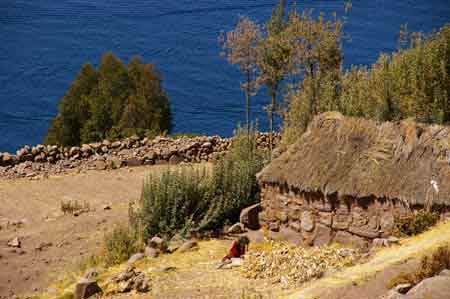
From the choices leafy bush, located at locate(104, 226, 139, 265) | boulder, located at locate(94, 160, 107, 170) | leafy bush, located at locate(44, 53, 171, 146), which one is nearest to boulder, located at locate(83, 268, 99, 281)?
leafy bush, located at locate(104, 226, 139, 265)

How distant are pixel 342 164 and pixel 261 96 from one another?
30515 mm

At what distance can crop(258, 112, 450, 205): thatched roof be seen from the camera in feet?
36.0

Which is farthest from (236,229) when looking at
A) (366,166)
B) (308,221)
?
(366,166)

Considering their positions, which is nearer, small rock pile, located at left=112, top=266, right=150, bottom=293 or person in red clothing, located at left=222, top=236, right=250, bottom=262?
small rock pile, located at left=112, top=266, right=150, bottom=293

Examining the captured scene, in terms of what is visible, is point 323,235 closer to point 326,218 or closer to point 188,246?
point 326,218

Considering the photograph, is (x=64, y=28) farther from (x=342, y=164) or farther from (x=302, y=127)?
(x=342, y=164)

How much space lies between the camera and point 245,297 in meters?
9.19

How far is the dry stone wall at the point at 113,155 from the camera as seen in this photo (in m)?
21.7

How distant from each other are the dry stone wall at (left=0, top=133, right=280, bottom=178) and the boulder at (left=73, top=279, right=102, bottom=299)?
11.3m

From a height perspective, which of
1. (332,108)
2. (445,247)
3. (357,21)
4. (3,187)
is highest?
(357,21)

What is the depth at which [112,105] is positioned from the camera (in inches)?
1136

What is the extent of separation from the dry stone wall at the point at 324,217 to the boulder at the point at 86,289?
3.81m

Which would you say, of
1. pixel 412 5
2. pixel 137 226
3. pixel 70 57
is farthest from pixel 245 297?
pixel 412 5

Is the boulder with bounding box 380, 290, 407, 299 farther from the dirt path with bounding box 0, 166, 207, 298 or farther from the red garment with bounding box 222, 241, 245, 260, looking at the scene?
the dirt path with bounding box 0, 166, 207, 298
